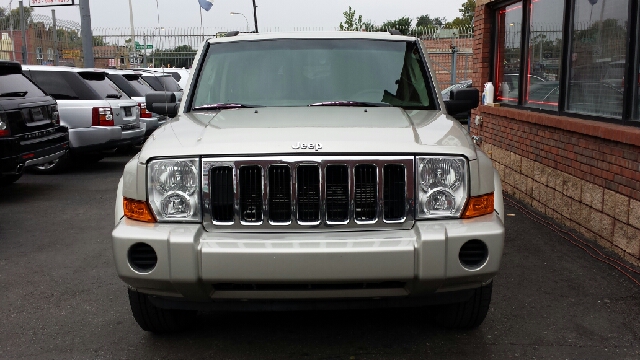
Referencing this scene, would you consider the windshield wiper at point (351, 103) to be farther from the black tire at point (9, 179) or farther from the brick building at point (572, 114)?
the black tire at point (9, 179)

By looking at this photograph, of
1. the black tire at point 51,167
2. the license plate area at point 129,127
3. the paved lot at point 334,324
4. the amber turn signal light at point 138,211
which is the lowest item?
the black tire at point 51,167

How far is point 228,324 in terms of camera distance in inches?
175

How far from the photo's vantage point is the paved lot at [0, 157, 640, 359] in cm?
401

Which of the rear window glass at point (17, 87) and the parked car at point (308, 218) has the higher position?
the rear window glass at point (17, 87)

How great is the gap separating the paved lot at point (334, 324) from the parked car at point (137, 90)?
28.4 ft

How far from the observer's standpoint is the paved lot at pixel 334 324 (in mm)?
4012

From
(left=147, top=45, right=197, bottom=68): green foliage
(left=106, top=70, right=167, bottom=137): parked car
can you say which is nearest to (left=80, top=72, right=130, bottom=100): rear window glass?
(left=106, top=70, right=167, bottom=137): parked car

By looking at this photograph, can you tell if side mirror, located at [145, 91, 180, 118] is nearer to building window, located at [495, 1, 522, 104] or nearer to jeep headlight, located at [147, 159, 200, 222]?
jeep headlight, located at [147, 159, 200, 222]

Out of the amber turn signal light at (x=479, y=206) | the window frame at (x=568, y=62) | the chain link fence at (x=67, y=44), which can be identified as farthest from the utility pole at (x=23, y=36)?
the amber turn signal light at (x=479, y=206)

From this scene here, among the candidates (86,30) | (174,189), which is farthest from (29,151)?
(86,30)

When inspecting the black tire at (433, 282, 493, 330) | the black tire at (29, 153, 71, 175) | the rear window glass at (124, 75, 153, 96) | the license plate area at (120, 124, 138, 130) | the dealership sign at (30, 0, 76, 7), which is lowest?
the black tire at (29, 153, 71, 175)

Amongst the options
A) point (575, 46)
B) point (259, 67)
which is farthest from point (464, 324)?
point (575, 46)

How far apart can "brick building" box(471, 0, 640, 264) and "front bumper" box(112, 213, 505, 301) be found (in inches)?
117

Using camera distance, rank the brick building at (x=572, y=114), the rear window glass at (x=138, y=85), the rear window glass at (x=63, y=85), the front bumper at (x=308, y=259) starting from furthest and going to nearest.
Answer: the rear window glass at (x=138, y=85), the rear window glass at (x=63, y=85), the brick building at (x=572, y=114), the front bumper at (x=308, y=259)
